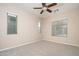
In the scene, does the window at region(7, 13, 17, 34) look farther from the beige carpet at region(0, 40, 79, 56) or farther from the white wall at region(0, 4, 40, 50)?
the beige carpet at region(0, 40, 79, 56)

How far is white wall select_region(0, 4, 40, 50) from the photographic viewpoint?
133 inches

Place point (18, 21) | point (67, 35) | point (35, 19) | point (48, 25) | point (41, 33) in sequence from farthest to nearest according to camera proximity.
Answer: point (41, 33) → point (48, 25) → point (35, 19) → point (67, 35) → point (18, 21)

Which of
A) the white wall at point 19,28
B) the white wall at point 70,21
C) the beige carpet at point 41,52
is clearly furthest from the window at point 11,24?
the white wall at point 70,21

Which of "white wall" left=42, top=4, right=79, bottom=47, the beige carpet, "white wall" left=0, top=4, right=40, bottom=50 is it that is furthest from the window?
"white wall" left=42, top=4, right=79, bottom=47

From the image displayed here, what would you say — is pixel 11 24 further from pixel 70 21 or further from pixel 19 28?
pixel 70 21

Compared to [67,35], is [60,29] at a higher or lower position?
higher

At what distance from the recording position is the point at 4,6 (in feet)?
11.4

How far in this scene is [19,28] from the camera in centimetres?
434

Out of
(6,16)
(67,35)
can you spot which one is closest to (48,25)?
(67,35)

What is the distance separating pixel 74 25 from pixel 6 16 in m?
4.13

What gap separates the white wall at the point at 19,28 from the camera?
338 cm

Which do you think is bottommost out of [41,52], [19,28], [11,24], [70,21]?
[41,52]

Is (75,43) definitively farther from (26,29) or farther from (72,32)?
(26,29)

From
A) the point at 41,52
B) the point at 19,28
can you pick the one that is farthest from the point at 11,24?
the point at 41,52
